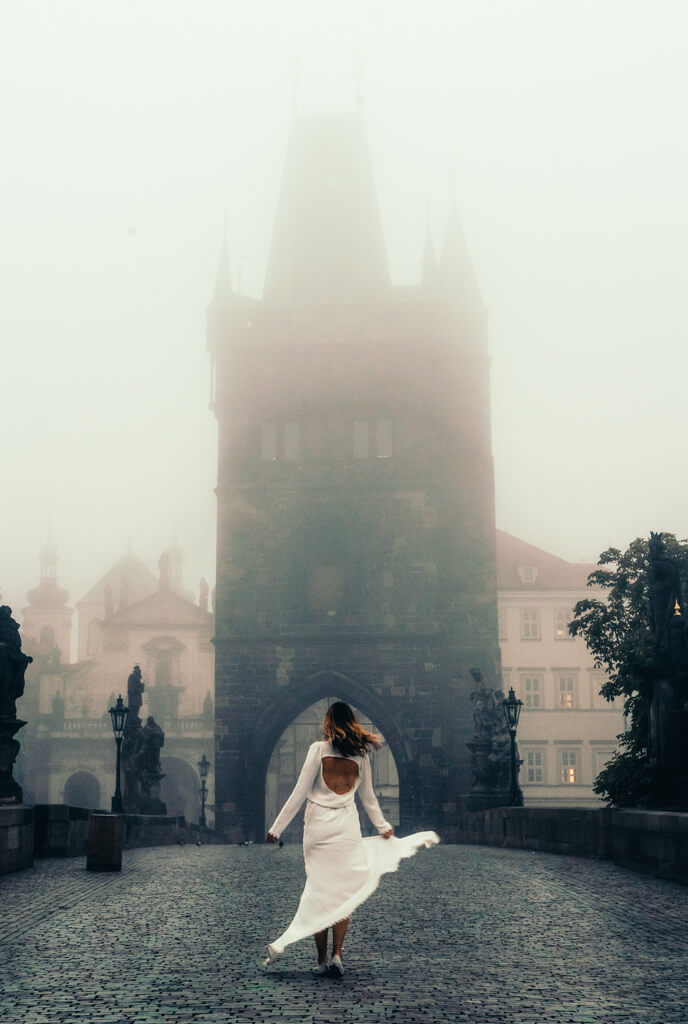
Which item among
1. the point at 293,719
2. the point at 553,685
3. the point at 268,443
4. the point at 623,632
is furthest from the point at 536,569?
the point at 623,632

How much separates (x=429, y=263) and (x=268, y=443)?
9.24m

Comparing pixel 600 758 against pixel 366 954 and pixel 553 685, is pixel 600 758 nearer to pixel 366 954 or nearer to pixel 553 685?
pixel 553 685

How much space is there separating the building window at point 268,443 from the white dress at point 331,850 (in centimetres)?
3630

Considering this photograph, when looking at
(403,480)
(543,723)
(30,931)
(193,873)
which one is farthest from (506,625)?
(30,931)

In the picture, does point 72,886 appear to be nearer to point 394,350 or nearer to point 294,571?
point 294,571

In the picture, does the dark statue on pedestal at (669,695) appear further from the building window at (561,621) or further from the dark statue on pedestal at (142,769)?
the building window at (561,621)

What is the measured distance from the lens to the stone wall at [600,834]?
36.7 feet

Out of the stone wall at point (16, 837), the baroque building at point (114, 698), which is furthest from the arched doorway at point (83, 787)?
the stone wall at point (16, 837)

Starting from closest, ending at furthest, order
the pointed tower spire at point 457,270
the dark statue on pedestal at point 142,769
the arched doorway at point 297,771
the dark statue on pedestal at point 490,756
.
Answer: the dark statue on pedestal at point 490,756, the dark statue on pedestal at point 142,769, the pointed tower spire at point 457,270, the arched doorway at point 297,771

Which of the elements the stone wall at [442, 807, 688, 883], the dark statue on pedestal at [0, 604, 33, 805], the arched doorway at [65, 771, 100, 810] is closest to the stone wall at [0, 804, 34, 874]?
the dark statue on pedestal at [0, 604, 33, 805]

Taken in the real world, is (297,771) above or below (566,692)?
below

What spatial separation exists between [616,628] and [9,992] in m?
26.8

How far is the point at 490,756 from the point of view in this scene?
2614 cm

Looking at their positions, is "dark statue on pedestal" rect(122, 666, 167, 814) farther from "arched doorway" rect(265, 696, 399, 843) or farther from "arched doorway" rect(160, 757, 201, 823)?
"arched doorway" rect(160, 757, 201, 823)
